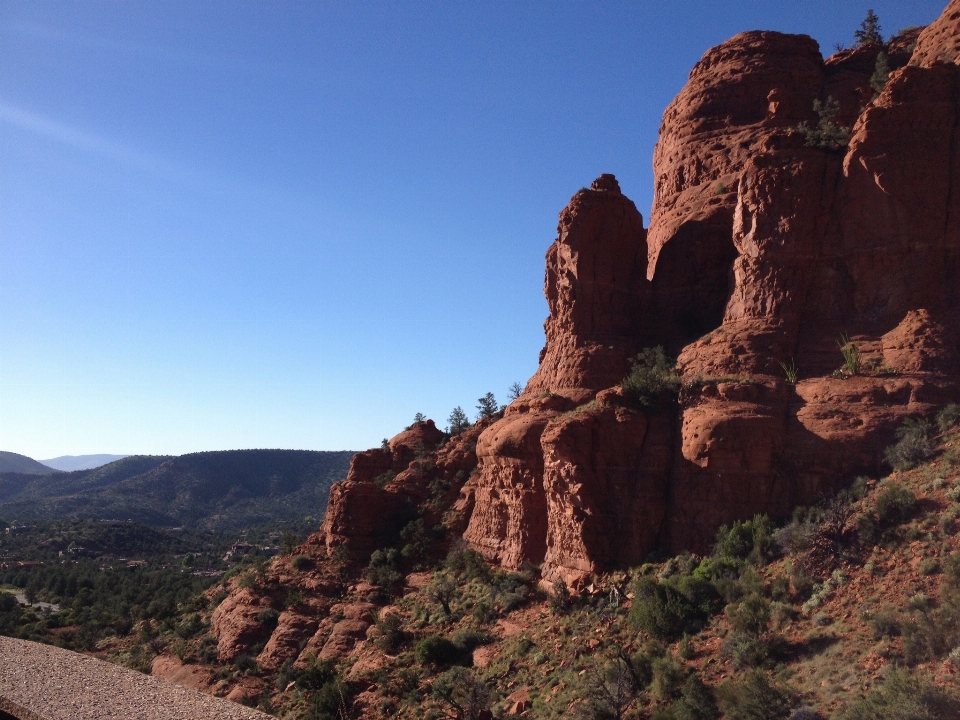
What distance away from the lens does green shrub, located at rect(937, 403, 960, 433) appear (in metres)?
21.2

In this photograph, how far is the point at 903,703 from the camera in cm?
1358

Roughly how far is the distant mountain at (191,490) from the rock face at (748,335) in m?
107

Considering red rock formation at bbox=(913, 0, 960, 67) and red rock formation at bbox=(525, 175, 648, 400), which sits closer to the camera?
red rock formation at bbox=(913, 0, 960, 67)

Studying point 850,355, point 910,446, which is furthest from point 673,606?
point 850,355

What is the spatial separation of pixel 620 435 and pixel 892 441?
849cm

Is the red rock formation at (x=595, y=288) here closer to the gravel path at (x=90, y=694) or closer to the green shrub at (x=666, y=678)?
the green shrub at (x=666, y=678)

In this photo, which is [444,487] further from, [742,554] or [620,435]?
[742,554]

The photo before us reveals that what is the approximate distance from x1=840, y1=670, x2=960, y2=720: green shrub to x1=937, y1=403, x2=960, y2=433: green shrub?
368 inches

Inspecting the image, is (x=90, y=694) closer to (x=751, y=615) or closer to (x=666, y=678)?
(x=666, y=678)

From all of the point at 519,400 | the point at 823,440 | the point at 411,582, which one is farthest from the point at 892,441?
the point at 411,582

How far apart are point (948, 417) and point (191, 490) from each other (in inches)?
5587

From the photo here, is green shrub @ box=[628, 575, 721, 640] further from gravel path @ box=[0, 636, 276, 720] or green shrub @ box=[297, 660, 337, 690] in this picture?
gravel path @ box=[0, 636, 276, 720]

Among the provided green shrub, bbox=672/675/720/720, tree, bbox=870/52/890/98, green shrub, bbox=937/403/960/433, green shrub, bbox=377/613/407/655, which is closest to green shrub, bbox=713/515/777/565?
green shrub, bbox=672/675/720/720

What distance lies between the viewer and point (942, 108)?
25.0 meters
